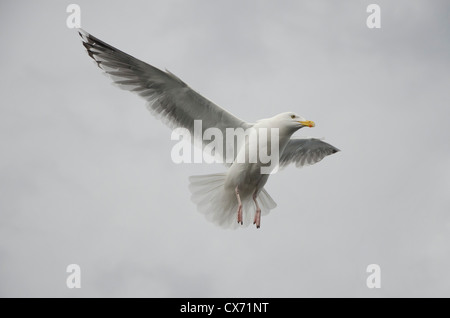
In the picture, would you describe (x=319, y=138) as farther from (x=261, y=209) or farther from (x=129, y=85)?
(x=129, y=85)

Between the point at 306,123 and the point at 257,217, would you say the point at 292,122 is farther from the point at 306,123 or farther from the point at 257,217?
the point at 257,217

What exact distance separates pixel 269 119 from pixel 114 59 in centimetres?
178

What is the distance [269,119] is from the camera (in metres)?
7.90

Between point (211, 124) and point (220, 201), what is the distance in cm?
85

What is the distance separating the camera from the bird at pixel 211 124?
25.7ft

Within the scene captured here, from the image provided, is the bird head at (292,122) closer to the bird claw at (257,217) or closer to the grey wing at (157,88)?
the grey wing at (157,88)

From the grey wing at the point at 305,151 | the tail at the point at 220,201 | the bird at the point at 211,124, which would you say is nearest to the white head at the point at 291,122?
the bird at the point at 211,124

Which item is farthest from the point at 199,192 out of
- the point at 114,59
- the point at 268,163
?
the point at 114,59

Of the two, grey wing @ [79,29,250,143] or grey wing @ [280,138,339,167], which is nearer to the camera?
grey wing @ [79,29,250,143]

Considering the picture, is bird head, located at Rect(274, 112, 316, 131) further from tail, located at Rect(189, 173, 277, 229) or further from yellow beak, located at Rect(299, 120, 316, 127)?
tail, located at Rect(189, 173, 277, 229)

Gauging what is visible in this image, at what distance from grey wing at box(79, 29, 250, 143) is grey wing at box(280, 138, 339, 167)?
137 centimetres

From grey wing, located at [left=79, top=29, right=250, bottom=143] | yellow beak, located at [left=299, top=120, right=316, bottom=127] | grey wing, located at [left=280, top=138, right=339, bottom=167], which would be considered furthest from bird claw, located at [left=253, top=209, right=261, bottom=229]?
grey wing, located at [left=280, top=138, right=339, bottom=167]

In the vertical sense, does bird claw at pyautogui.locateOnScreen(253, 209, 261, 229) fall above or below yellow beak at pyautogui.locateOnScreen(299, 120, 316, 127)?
below

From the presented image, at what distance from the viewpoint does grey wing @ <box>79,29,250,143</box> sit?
804 cm
